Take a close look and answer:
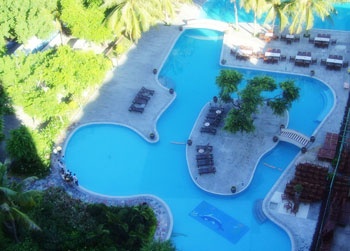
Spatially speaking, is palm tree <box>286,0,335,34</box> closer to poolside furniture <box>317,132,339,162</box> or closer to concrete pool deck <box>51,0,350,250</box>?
concrete pool deck <box>51,0,350,250</box>

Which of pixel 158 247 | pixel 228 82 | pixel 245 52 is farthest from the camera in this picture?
pixel 245 52

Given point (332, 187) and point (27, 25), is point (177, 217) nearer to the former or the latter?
point (332, 187)

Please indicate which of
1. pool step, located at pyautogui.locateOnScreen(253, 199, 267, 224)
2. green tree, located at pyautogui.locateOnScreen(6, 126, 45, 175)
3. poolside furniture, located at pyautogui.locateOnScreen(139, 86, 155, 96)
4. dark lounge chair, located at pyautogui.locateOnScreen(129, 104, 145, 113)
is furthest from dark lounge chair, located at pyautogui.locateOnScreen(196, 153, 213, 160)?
green tree, located at pyautogui.locateOnScreen(6, 126, 45, 175)

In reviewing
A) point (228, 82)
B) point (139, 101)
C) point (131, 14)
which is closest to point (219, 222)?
point (228, 82)

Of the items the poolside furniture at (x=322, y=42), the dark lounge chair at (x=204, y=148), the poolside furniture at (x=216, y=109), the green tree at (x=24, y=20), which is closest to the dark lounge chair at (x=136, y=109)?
the poolside furniture at (x=216, y=109)

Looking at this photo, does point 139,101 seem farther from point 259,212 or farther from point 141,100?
point 259,212

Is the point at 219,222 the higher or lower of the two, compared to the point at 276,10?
lower

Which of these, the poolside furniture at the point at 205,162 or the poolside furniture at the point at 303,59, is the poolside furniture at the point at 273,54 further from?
the poolside furniture at the point at 205,162

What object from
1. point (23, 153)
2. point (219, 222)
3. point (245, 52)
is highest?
point (245, 52)
